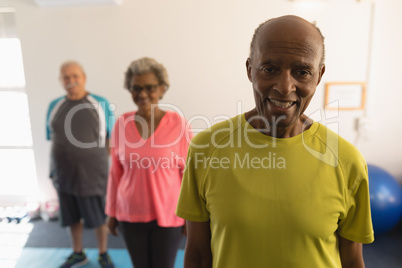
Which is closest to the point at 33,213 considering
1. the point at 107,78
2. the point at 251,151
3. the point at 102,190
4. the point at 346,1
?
the point at 102,190

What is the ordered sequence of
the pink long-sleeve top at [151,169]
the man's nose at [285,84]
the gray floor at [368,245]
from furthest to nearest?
the gray floor at [368,245] → the pink long-sleeve top at [151,169] → the man's nose at [285,84]

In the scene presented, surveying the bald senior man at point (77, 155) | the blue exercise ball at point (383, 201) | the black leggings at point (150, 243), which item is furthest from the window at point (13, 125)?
the blue exercise ball at point (383, 201)

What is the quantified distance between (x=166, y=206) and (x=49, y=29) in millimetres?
2226

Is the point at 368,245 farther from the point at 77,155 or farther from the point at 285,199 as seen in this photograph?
the point at 77,155

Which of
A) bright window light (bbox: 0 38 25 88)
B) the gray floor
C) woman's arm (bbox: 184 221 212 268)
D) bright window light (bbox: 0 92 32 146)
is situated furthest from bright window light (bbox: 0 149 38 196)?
woman's arm (bbox: 184 221 212 268)

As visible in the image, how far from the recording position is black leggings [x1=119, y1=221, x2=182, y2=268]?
1.46 meters

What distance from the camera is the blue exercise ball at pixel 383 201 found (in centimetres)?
238

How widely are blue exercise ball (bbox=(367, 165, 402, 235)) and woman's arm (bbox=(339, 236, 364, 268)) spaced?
6.27ft

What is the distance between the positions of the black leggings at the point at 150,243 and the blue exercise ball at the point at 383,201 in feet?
5.89

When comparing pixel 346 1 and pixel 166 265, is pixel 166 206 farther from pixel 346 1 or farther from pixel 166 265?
pixel 346 1

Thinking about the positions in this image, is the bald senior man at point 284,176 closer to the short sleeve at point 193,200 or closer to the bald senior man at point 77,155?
the short sleeve at point 193,200

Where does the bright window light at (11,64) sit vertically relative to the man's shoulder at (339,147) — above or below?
above

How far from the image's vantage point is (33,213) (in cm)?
302

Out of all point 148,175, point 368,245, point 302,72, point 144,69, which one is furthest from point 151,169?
point 368,245
